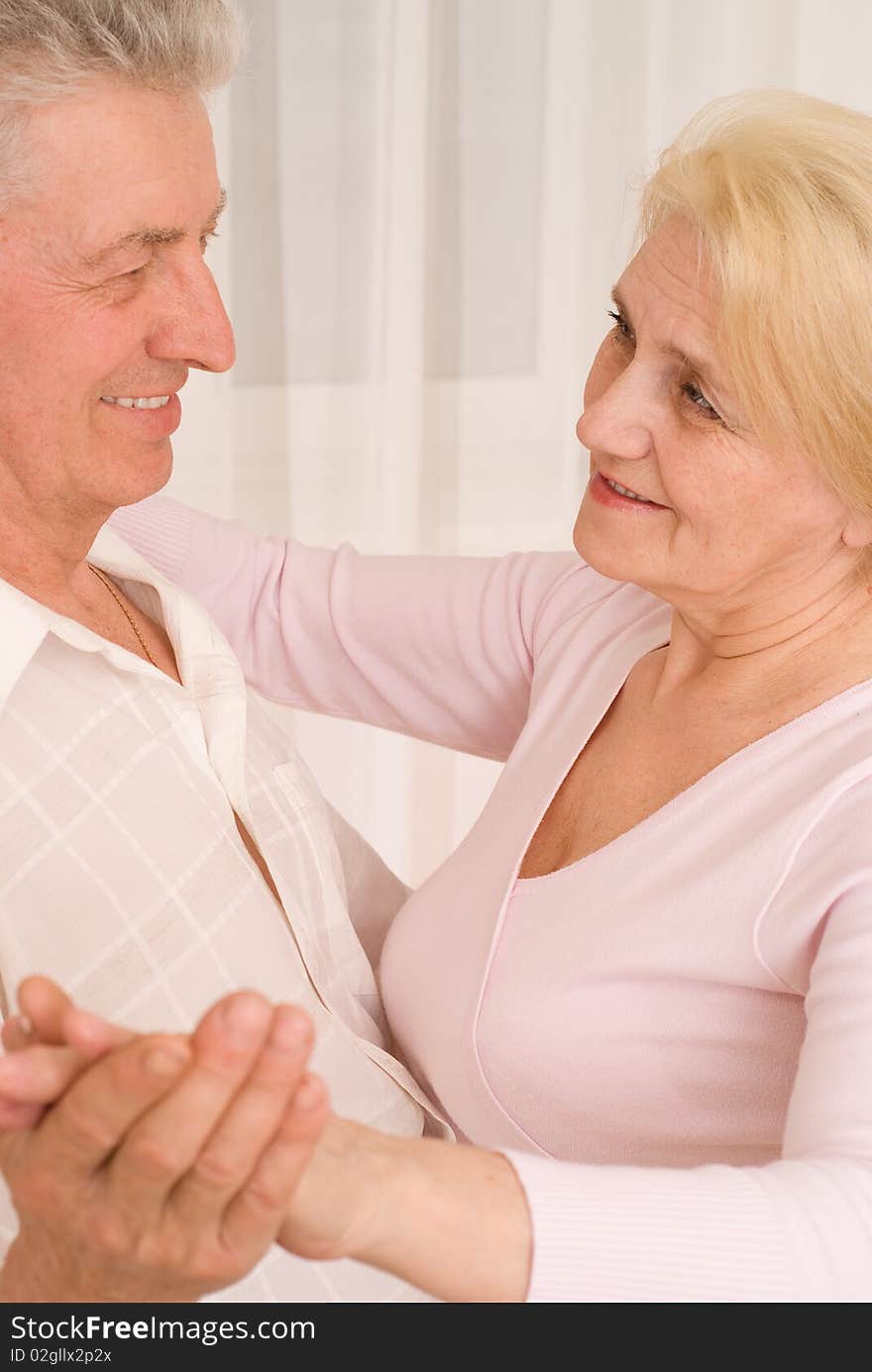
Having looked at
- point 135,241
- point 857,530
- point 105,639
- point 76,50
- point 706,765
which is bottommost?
point 706,765

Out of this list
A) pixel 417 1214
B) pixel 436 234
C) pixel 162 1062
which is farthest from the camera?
pixel 436 234

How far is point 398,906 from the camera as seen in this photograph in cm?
161

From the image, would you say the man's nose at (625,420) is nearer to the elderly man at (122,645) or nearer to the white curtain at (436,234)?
the elderly man at (122,645)

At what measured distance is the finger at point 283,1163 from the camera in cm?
70

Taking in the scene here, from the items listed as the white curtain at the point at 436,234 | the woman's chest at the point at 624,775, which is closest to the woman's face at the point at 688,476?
the woman's chest at the point at 624,775

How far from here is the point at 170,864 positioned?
116 centimetres

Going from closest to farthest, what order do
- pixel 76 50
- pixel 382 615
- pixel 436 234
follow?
1. pixel 76 50
2. pixel 382 615
3. pixel 436 234

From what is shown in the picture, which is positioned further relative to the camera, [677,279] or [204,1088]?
[677,279]

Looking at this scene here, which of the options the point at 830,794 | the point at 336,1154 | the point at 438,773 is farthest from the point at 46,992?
the point at 438,773

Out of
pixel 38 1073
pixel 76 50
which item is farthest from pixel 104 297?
pixel 38 1073

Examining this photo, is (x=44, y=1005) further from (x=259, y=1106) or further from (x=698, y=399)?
(x=698, y=399)

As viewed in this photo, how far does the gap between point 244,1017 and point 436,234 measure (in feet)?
6.21

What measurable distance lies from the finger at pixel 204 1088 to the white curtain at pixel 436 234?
5.57ft

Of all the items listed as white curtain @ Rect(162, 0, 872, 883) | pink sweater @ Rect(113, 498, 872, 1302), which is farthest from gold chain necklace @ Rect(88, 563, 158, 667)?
white curtain @ Rect(162, 0, 872, 883)
